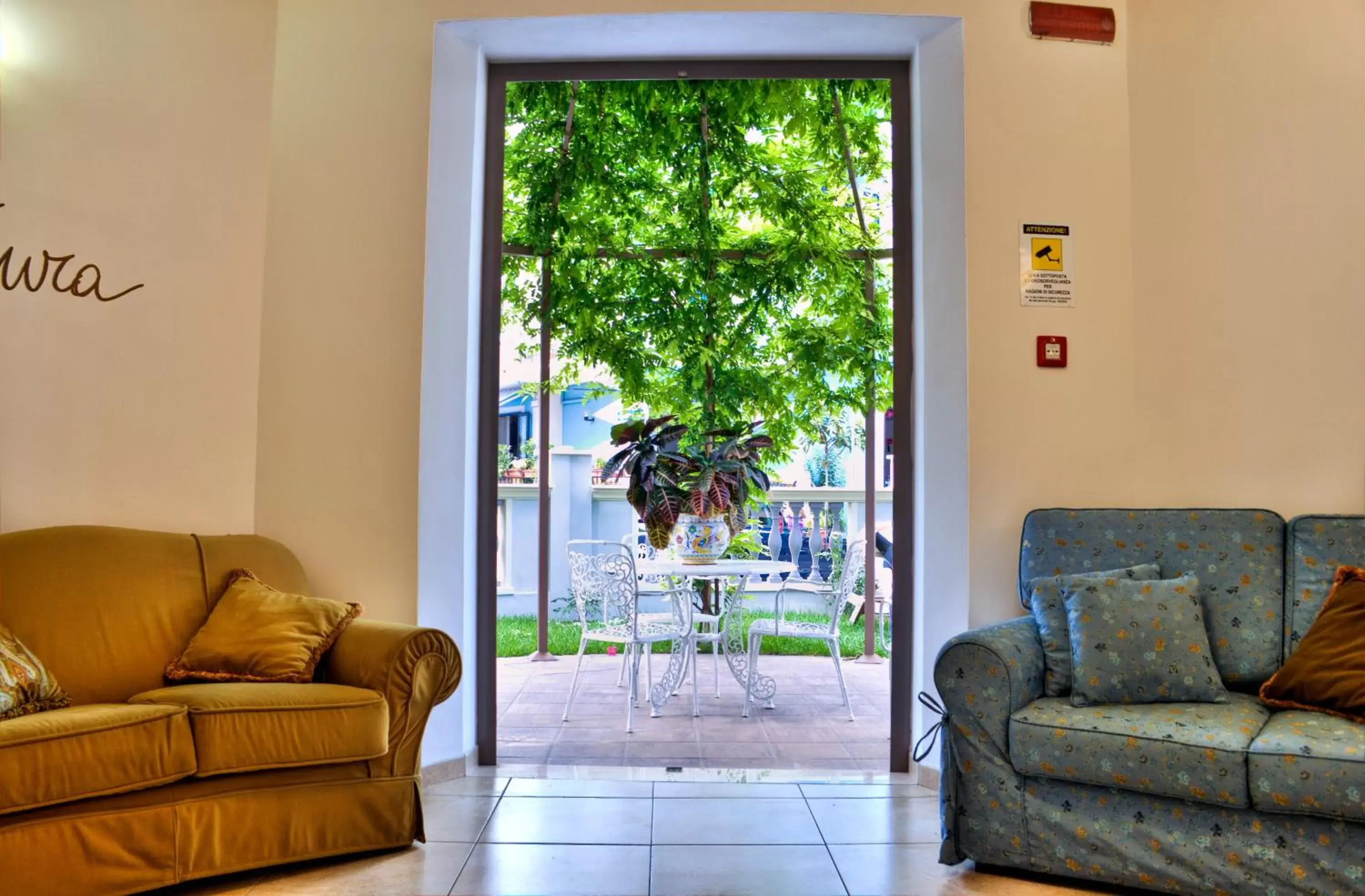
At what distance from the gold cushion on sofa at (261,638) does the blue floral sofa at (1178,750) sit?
5.80 ft

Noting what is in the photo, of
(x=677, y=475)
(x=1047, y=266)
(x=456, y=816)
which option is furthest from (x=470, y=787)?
(x=1047, y=266)

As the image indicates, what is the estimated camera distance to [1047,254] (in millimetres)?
3463

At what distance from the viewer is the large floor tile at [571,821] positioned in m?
2.93

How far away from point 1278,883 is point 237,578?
2.91 meters

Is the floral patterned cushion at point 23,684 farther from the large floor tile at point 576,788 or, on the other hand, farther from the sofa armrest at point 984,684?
the sofa armrest at point 984,684

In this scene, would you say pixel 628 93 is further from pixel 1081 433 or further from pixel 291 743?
pixel 291 743

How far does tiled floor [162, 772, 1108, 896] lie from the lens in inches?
101

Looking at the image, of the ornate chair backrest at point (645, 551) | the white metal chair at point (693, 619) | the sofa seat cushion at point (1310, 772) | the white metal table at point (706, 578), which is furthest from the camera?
the ornate chair backrest at point (645, 551)

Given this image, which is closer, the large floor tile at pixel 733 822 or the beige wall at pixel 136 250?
the large floor tile at pixel 733 822

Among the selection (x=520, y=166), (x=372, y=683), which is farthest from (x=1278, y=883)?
(x=520, y=166)

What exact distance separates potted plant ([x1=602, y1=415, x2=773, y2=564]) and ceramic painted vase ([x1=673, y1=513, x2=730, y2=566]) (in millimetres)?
13

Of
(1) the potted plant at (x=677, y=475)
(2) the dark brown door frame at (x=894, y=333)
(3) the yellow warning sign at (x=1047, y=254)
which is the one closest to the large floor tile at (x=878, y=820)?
(2) the dark brown door frame at (x=894, y=333)

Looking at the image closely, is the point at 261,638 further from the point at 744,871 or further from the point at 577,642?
the point at 577,642

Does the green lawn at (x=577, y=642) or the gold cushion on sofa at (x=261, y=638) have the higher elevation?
the gold cushion on sofa at (x=261, y=638)
